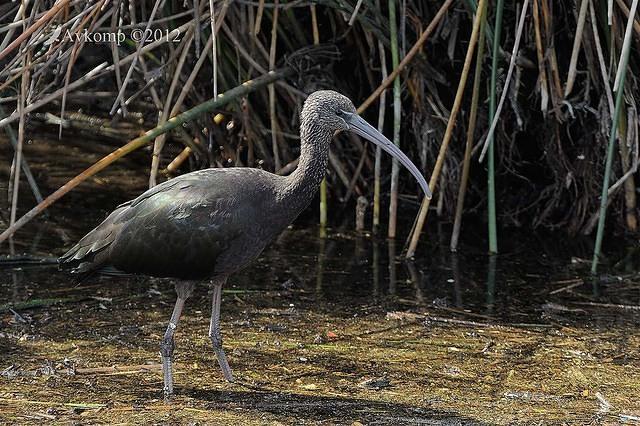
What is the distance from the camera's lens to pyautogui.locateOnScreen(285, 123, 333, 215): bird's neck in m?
5.32

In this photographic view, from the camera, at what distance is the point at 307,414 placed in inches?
193

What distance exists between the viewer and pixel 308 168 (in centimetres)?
538

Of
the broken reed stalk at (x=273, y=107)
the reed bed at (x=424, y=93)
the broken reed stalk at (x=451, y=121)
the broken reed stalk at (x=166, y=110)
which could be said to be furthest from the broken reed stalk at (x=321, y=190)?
the broken reed stalk at (x=166, y=110)

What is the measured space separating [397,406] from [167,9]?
3645 millimetres

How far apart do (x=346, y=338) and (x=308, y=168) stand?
1.13 m

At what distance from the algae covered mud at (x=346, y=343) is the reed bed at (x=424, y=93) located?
38 cm

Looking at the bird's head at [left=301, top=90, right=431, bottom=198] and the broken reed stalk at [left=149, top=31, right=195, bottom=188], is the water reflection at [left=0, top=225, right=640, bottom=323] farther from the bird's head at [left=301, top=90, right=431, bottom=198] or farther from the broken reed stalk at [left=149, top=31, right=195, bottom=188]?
the bird's head at [left=301, top=90, right=431, bottom=198]

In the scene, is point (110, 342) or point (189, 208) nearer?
point (189, 208)

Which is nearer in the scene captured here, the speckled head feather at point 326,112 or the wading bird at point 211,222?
the wading bird at point 211,222

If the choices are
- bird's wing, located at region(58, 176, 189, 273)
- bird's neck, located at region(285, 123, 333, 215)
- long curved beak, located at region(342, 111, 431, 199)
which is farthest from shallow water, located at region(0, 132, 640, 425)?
long curved beak, located at region(342, 111, 431, 199)

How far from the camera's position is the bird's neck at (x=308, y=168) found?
17.5ft

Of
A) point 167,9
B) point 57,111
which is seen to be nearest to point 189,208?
point 167,9

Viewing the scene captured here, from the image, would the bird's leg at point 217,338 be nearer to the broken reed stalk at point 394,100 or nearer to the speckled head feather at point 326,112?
the speckled head feather at point 326,112

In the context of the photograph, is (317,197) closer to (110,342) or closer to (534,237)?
(534,237)
